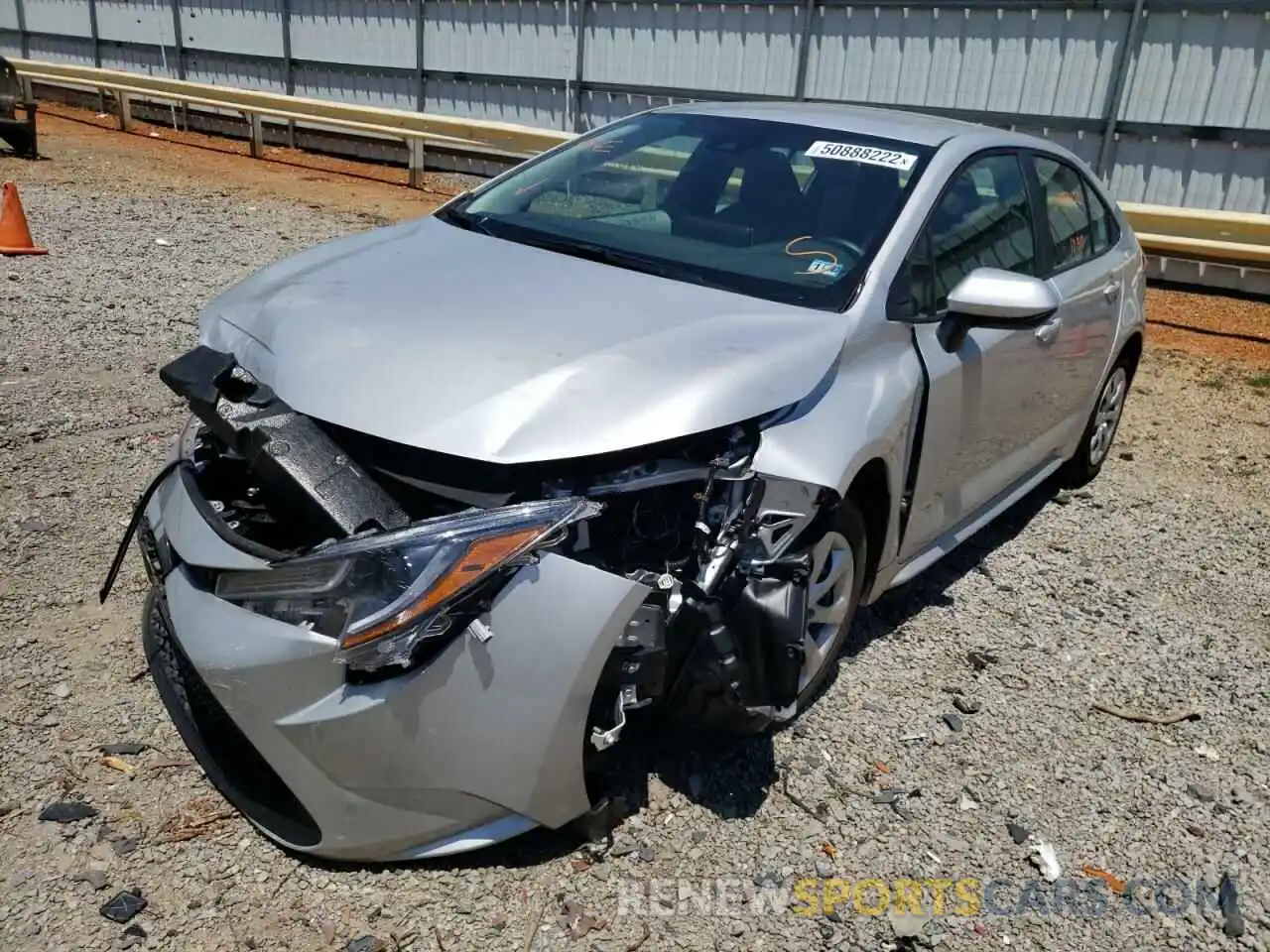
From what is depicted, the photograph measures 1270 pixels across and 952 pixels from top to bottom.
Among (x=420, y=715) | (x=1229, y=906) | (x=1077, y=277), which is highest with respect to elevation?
(x=1077, y=277)

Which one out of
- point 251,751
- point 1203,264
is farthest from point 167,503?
point 1203,264

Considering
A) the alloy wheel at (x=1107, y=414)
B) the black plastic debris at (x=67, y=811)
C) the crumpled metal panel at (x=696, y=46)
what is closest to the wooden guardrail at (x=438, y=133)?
the crumpled metal panel at (x=696, y=46)

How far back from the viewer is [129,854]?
8.72ft

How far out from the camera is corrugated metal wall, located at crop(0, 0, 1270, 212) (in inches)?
400

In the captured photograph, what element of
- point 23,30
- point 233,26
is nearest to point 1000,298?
point 233,26

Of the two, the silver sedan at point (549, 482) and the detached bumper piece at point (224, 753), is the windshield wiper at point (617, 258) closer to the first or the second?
the silver sedan at point (549, 482)

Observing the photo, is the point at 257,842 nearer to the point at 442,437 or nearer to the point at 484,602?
the point at 484,602

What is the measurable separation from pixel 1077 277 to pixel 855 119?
124 centimetres

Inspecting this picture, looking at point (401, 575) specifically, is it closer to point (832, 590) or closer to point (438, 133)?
point (832, 590)

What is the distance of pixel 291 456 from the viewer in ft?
8.39

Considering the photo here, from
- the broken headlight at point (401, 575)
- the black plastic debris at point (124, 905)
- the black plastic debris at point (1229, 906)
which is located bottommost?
the black plastic debris at point (1229, 906)

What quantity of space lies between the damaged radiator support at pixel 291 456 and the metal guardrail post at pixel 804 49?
10.8 meters

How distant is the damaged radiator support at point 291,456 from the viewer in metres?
2.49

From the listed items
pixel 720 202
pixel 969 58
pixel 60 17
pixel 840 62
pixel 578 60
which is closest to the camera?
pixel 720 202
